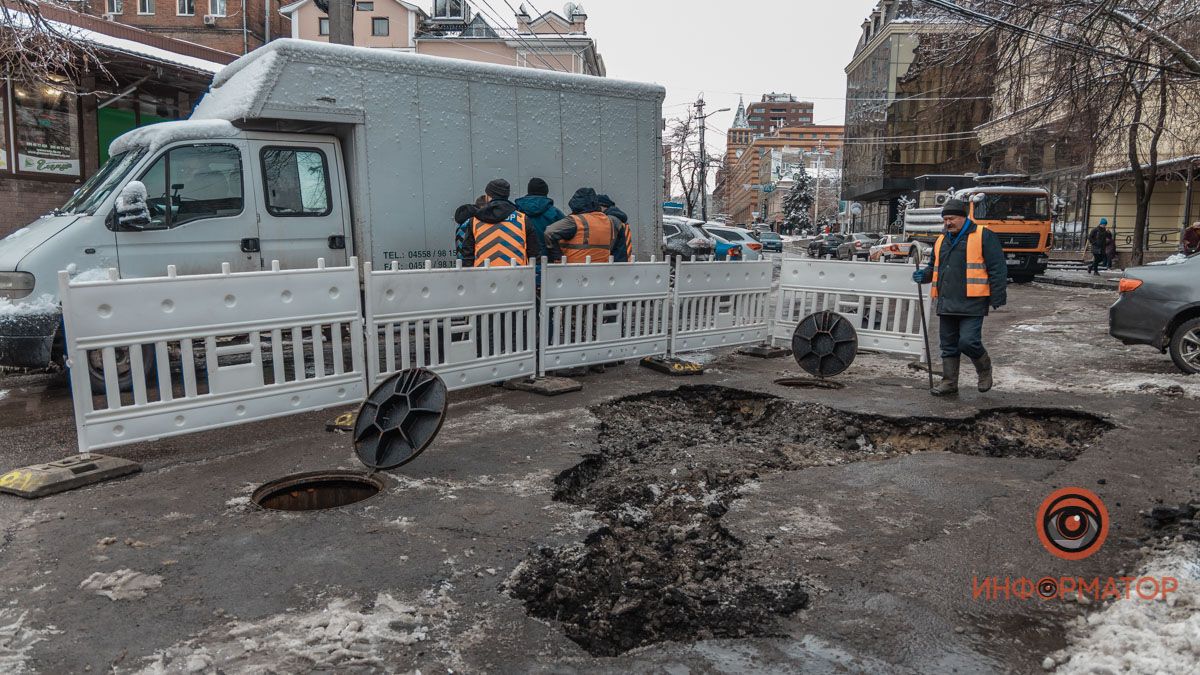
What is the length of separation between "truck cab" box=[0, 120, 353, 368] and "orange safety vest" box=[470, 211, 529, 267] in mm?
1462

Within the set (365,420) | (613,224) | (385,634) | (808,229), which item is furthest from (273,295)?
(808,229)

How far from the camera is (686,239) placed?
73.1 feet

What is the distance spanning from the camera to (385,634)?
302 cm

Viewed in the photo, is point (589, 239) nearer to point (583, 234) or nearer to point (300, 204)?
point (583, 234)

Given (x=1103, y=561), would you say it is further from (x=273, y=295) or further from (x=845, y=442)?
(x=273, y=295)

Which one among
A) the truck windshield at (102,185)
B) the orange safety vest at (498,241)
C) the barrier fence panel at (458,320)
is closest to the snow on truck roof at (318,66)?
the truck windshield at (102,185)

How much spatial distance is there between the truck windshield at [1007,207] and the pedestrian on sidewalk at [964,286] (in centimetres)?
1744

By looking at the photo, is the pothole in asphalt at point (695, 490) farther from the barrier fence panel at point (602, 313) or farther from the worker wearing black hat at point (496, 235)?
the worker wearing black hat at point (496, 235)

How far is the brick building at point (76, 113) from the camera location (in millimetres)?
13609

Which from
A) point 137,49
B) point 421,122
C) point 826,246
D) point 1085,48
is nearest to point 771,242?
point 826,246

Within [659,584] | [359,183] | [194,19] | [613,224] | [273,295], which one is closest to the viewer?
[659,584]

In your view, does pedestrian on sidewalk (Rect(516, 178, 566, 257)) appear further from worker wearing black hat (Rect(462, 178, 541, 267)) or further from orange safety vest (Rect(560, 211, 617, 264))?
worker wearing black hat (Rect(462, 178, 541, 267))

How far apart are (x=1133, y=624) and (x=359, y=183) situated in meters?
7.51

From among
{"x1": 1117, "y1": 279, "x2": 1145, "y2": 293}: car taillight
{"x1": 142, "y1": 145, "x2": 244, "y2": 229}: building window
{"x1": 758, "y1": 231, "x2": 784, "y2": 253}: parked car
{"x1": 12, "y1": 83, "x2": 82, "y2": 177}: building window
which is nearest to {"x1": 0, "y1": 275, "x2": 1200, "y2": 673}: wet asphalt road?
{"x1": 142, "y1": 145, "x2": 244, "y2": 229}: building window
